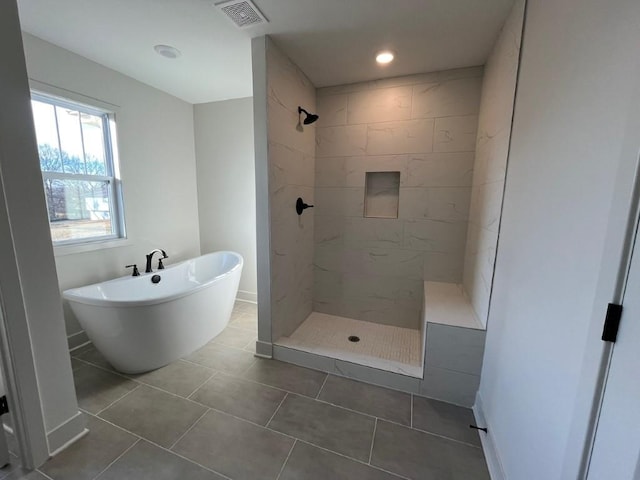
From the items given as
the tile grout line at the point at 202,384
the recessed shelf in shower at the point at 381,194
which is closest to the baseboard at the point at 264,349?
the tile grout line at the point at 202,384

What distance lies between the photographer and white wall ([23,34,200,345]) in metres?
2.12

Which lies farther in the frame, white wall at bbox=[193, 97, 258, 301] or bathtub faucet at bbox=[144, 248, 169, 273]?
white wall at bbox=[193, 97, 258, 301]

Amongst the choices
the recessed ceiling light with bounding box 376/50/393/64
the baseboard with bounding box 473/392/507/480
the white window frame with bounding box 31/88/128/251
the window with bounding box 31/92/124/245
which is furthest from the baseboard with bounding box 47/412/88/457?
the recessed ceiling light with bounding box 376/50/393/64

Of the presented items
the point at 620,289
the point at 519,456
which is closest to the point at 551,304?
the point at 620,289

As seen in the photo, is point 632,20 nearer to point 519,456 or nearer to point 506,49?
point 506,49

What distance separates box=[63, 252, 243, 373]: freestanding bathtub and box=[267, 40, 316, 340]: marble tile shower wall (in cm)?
60

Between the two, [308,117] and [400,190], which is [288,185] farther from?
[400,190]

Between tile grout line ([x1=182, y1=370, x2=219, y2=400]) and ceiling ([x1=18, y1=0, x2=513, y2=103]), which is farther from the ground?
ceiling ([x1=18, y1=0, x2=513, y2=103])

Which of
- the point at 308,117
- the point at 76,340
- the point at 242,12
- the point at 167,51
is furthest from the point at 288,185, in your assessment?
the point at 76,340

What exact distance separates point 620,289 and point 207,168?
141 inches

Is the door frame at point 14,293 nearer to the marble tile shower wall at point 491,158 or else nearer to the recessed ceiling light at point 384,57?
the recessed ceiling light at point 384,57

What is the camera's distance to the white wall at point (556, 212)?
72 cm

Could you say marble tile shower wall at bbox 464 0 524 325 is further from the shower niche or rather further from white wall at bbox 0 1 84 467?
white wall at bbox 0 1 84 467

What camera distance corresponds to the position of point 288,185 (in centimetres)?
224
